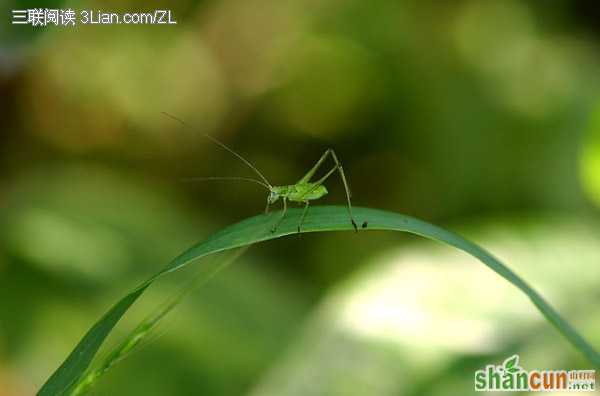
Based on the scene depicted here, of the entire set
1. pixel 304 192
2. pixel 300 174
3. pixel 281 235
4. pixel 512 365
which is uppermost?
pixel 300 174

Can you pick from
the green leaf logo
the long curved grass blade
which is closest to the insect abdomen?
the long curved grass blade

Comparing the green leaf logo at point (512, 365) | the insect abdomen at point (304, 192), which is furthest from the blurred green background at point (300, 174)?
the insect abdomen at point (304, 192)

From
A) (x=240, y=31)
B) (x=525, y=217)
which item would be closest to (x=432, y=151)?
(x=525, y=217)

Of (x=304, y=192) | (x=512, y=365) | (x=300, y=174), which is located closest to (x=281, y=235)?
(x=304, y=192)

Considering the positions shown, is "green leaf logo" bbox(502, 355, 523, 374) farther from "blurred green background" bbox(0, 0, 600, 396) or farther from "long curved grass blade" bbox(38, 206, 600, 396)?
"long curved grass blade" bbox(38, 206, 600, 396)

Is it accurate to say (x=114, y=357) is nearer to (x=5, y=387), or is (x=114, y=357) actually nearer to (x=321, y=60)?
(x=5, y=387)

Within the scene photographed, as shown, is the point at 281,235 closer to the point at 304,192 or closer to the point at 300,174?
the point at 304,192
